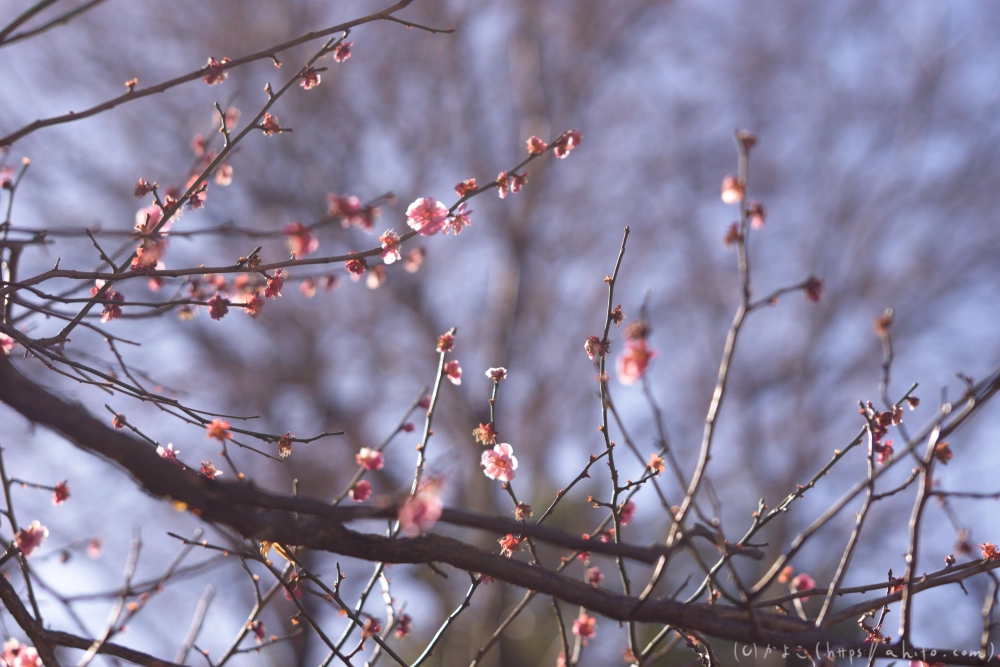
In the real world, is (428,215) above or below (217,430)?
above

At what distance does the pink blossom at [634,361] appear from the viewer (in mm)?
1485

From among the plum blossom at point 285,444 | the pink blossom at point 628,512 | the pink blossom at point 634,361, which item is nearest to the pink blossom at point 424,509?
the pink blossom at point 634,361

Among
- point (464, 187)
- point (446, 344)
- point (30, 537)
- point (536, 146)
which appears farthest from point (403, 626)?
point (536, 146)

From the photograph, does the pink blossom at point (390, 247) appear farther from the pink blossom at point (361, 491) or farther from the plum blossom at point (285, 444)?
the pink blossom at point (361, 491)

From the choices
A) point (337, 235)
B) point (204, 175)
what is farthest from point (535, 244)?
point (204, 175)

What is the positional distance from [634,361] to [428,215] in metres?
0.91

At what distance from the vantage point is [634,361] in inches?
58.7

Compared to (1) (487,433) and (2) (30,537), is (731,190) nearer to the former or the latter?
(1) (487,433)

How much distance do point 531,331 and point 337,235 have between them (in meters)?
2.32

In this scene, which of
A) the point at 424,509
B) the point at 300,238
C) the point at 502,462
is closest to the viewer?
the point at 424,509

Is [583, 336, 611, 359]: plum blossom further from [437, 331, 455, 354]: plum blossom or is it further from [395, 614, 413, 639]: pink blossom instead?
[395, 614, 413, 639]: pink blossom

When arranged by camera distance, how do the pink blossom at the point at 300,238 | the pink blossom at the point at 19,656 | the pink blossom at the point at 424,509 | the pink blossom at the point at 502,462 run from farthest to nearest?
the pink blossom at the point at 19,656 < the pink blossom at the point at 502,462 < the pink blossom at the point at 300,238 < the pink blossom at the point at 424,509

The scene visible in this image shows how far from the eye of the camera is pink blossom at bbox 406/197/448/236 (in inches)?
83.0

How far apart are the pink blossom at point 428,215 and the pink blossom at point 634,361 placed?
81 centimetres
